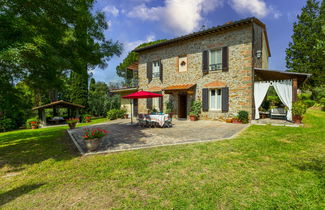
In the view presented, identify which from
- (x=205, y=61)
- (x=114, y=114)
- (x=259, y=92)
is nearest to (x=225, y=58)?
(x=205, y=61)

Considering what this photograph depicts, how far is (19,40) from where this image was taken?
3748 millimetres

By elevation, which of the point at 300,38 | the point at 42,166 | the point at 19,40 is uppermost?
the point at 300,38

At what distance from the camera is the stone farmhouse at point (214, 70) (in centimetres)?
1054

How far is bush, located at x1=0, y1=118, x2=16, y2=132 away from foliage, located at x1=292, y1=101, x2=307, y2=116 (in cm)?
2541

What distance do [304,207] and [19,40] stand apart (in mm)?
6658

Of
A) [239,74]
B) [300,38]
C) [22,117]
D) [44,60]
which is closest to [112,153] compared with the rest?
[44,60]

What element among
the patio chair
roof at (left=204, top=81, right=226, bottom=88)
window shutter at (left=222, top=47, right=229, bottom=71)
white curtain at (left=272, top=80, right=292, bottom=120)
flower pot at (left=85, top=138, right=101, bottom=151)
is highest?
window shutter at (left=222, top=47, right=229, bottom=71)

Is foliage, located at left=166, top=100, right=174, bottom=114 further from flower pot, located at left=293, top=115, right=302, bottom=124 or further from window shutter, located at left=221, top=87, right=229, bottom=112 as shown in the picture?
flower pot, located at left=293, top=115, right=302, bottom=124

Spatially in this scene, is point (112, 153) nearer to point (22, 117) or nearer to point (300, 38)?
point (22, 117)

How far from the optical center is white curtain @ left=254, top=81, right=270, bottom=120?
33.8 ft

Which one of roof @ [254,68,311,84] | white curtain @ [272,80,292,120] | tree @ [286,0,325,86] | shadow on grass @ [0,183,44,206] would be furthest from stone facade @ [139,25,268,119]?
tree @ [286,0,325,86]

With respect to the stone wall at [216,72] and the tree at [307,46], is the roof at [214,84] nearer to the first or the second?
the stone wall at [216,72]

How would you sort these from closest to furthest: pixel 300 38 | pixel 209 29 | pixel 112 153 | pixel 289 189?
pixel 289 189 < pixel 112 153 < pixel 209 29 < pixel 300 38

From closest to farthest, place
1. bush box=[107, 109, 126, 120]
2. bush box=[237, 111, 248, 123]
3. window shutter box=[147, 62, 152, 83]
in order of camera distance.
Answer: bush box=[237, 111, 248, 123] → window shutter box=[147, 62, 152, 83] → bush box=[107, 109, 126, 120]
